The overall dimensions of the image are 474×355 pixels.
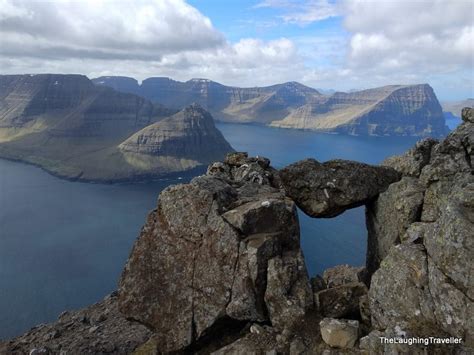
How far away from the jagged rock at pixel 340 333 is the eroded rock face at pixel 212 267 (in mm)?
1861

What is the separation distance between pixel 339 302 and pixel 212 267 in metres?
7.57

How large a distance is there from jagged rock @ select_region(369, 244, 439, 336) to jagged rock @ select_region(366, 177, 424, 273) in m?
4.64

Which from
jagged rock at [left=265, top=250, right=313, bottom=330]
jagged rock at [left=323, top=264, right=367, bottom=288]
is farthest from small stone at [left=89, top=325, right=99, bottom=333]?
jagged rock at [left=265, top=250, right=313, bottom=330]

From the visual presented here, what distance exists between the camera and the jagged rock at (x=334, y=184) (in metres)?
28.4

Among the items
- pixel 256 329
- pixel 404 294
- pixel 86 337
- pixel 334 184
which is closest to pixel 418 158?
pixel 334 184

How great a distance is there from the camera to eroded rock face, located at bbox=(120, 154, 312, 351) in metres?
21.8

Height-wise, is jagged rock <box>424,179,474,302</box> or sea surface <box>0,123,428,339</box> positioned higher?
jagged rock <box>424,179,474,302</box>

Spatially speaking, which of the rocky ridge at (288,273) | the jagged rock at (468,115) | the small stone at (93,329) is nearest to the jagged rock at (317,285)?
the rocky ridge at (288,273)

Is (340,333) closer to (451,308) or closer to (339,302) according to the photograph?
(339,302)

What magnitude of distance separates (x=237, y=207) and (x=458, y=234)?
40.6ft

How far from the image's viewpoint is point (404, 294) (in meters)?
19.0

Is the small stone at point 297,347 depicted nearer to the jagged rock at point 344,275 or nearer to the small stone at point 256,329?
the small stone at point 256,329

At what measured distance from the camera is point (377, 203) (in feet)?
92.0

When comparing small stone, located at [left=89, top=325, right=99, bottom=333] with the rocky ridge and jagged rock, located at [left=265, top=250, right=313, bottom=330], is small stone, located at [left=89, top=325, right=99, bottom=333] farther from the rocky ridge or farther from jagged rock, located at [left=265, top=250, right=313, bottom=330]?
jagged rock, located at [left=265, top=250, right=313, bottom=330]
